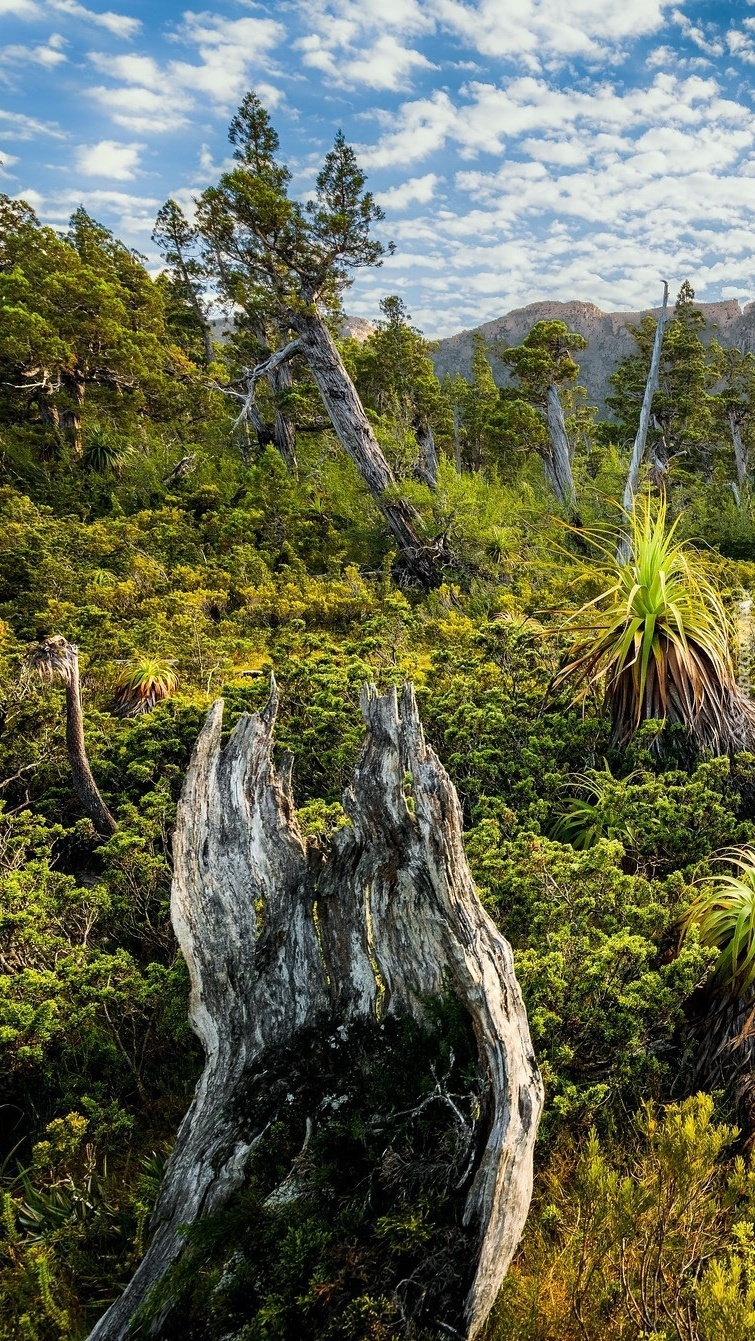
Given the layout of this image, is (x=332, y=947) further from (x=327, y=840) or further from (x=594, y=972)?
(x=594, y=972)

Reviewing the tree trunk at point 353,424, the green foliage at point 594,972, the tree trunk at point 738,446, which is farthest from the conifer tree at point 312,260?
the tree trunk at point 738,446

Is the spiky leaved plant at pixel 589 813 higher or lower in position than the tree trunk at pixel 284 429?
lower

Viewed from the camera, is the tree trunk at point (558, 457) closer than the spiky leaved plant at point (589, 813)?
No

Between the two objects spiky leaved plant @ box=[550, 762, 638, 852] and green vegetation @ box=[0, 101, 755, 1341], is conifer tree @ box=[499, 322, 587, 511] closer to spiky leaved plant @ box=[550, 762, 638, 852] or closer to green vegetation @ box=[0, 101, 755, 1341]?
green vegetation @ box=[0, 101, 755, 1341]

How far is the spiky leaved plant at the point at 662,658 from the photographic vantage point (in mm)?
4156

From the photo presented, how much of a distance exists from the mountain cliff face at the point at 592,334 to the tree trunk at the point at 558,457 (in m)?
73.9

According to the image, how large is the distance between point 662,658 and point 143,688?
4.52 metres

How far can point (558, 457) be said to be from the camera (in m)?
16.3

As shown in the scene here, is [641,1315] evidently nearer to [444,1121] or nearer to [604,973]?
[444,1121]

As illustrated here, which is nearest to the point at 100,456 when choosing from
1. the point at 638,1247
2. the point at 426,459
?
the point at 426,459

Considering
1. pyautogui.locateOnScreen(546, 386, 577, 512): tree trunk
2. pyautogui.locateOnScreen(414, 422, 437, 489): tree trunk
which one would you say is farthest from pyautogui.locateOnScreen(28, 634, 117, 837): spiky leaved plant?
pyautogui.locateOnScreen(546, 386, 577, 512): tree trunk

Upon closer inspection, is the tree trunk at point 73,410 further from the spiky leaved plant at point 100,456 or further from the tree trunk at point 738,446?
the tree trunk at point 738,446

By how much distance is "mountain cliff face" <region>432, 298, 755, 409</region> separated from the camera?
90812 millimetres

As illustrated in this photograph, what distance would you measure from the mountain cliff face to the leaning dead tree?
91.4m
